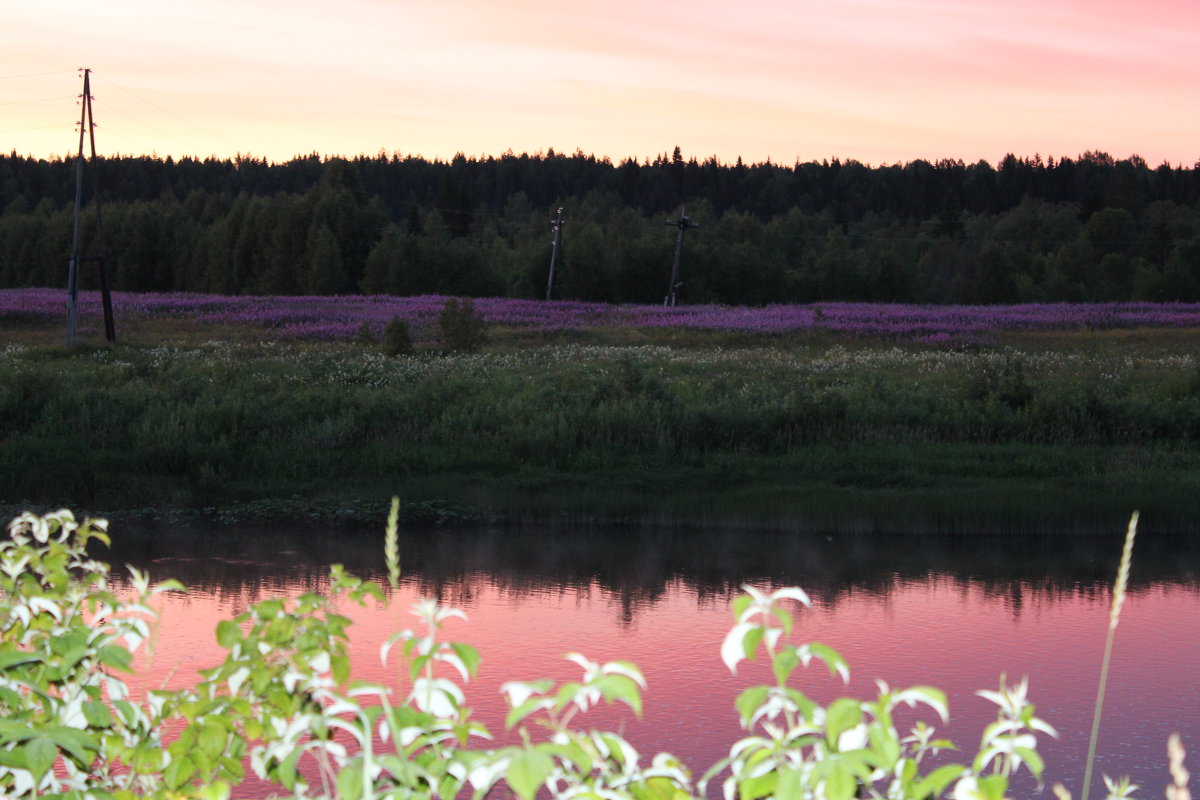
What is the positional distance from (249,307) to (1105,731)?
42.7 meters

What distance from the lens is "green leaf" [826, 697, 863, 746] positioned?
2.68m

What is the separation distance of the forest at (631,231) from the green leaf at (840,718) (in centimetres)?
5598

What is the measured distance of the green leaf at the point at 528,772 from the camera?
7.84 feet

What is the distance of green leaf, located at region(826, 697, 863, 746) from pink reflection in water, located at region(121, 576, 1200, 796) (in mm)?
4445

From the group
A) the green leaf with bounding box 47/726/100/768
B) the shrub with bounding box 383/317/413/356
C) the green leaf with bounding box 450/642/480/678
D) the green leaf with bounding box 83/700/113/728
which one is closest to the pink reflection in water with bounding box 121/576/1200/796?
the green leaf with bounding box 83/700/113/728

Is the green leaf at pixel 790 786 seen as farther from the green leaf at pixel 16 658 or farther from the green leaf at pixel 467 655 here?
the green leaf at pixel 16 658

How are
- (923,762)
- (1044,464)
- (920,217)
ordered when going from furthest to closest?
(920,217) → (1044,464) → (923,762)

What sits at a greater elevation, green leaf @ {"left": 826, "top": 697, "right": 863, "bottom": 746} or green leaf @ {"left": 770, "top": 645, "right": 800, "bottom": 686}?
green leaf @ {"left": 770, "top": 645, "right": 800, "bottom": 686}

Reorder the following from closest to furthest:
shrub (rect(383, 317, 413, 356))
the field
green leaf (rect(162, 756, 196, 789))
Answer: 1. green leaf (rect(162, 756, 196, 789))
2. the field
3. shrub (rect(383, 317, 413, 356))

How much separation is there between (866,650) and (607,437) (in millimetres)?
9603

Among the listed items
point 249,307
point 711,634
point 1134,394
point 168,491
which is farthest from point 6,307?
point 711,634

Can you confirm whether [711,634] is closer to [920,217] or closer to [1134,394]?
[1134,394]

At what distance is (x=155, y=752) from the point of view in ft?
11.1

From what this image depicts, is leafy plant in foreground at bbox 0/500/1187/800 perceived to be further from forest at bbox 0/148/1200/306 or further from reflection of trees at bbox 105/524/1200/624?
forest at bbox 0/148/1200/306
